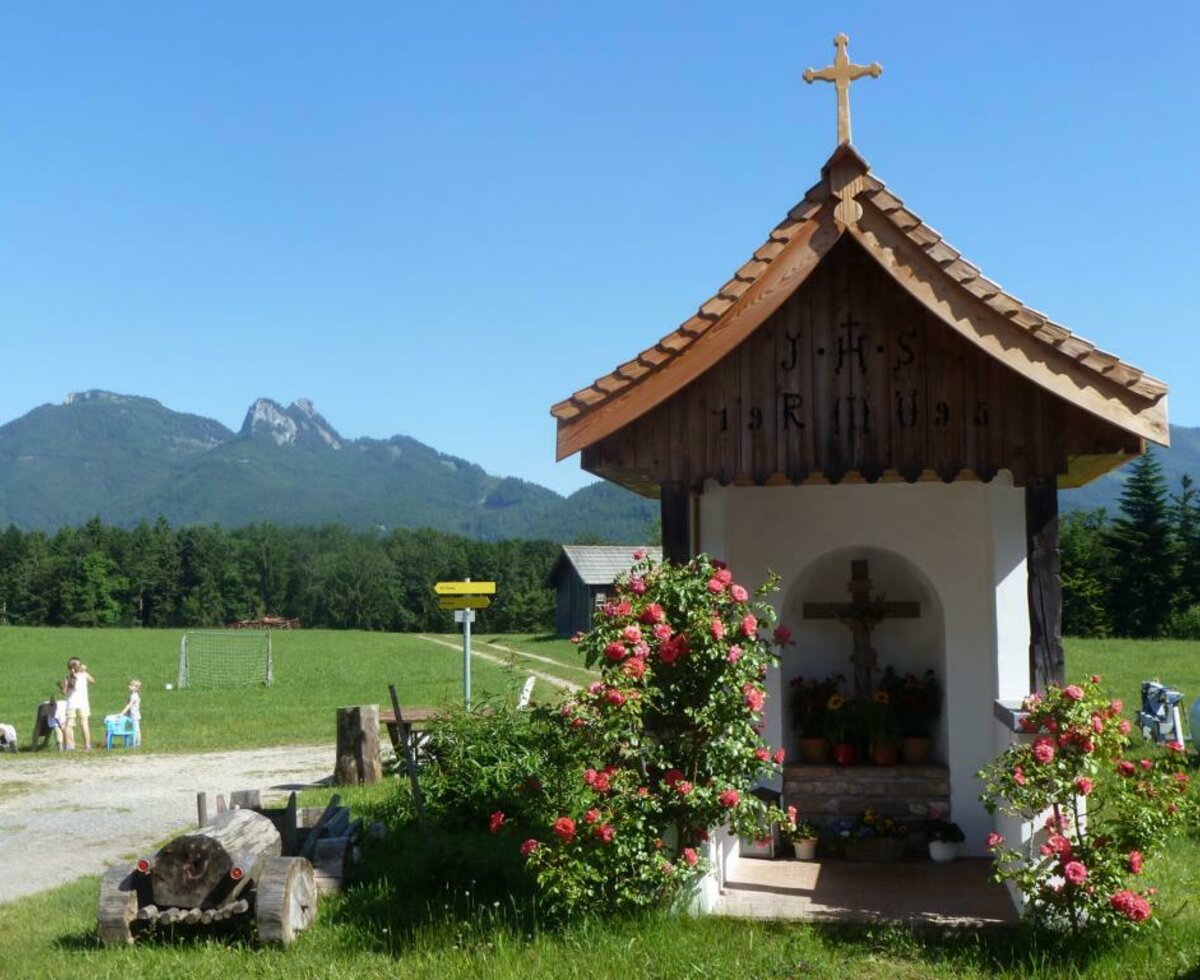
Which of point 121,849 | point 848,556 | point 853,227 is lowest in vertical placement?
point 121,849

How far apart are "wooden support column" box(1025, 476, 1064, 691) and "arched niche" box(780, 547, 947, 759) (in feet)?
8.77

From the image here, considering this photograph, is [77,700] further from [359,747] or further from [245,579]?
[245,579]

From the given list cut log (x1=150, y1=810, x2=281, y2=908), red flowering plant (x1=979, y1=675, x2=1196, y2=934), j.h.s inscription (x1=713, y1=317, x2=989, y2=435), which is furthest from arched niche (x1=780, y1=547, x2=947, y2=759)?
cut log (x1=150, y1=810, x2=281, y2=908)

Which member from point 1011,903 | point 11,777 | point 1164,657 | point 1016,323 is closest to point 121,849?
point 11,777

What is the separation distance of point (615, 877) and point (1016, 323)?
400 centimetres

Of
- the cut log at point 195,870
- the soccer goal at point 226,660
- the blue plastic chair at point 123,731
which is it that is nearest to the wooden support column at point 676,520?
the cut log at point 195,870

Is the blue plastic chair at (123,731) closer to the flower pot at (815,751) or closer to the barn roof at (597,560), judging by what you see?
the flower pot at (815,751)

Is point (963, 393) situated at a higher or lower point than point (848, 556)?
higher

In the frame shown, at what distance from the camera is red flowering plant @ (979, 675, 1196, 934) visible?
6434mm

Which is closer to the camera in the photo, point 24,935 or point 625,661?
point 625,661

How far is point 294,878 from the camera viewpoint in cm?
799

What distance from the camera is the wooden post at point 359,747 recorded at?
Result: 50.3 ft

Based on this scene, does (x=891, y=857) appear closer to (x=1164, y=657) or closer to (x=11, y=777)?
(x=11, y=777)

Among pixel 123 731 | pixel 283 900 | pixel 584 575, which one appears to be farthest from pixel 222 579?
pixel 283 900
